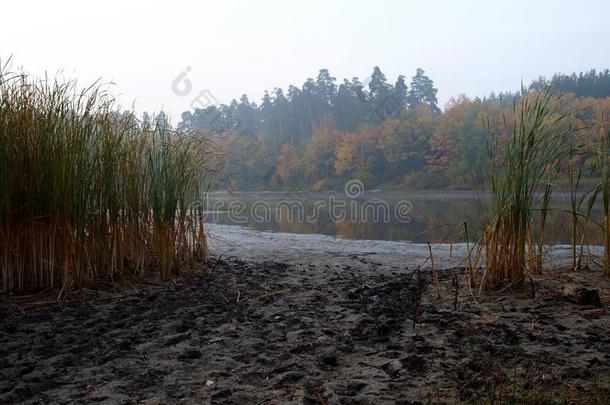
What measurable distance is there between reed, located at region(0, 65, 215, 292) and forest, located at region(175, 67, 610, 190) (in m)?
24.7

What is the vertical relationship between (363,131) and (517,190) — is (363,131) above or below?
above

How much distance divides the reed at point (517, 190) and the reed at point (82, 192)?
95.4 inches

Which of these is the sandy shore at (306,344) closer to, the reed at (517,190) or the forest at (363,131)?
the reed at (517,190)

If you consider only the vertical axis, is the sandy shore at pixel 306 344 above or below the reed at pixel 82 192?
below

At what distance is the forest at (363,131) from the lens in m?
38.8

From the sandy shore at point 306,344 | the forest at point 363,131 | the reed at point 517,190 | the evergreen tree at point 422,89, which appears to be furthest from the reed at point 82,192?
the evergreen tree at point 422,89

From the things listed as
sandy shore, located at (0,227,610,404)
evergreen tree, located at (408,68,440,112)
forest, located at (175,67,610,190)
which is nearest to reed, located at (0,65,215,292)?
sandy shore, located at (0,227,610,404)

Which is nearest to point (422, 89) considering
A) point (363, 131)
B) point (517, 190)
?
point (363, 131)

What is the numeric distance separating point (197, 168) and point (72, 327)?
7.07 ft

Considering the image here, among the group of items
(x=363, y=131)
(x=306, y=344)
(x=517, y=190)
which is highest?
(x=363, y=131)

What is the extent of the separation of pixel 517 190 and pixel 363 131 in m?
44.9

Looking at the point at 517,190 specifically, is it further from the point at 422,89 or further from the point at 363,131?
the point at 422,89

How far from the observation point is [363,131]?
4781cm

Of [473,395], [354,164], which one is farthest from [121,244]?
[354,164]
